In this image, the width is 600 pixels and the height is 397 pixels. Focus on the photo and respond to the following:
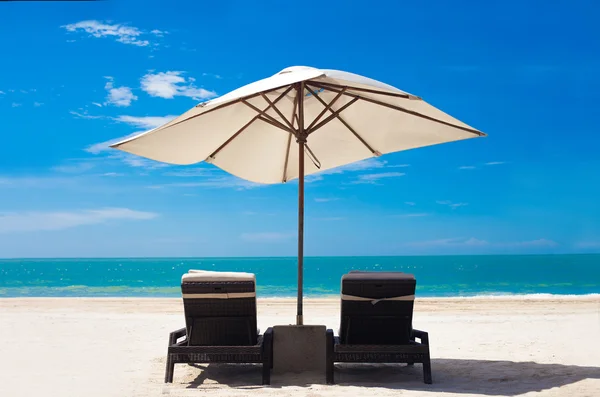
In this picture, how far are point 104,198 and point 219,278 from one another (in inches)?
2544

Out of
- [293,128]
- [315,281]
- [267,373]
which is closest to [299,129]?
[293,128]

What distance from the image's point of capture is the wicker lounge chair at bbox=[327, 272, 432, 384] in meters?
4.34

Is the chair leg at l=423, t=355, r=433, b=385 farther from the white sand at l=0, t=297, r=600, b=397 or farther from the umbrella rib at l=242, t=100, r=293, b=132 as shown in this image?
the umbrella rib at l=242, t=100, r=293, b=132

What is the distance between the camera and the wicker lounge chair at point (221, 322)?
435 cm

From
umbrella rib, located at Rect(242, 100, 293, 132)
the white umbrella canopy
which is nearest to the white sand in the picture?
the white umbrella canopy

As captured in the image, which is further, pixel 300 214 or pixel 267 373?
pixel 300 214

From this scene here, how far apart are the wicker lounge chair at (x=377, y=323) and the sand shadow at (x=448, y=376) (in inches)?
7.8

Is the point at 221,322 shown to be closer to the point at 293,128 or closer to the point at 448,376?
the point at 293,128

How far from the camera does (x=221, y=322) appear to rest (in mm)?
4445

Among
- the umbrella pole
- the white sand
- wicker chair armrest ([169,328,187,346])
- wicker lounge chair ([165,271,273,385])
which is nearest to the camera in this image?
the white sand

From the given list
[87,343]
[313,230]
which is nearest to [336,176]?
[313,230]

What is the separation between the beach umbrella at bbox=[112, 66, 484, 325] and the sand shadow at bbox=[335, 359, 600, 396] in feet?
2.27

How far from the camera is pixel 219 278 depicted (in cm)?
435

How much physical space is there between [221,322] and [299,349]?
25.9 inches
